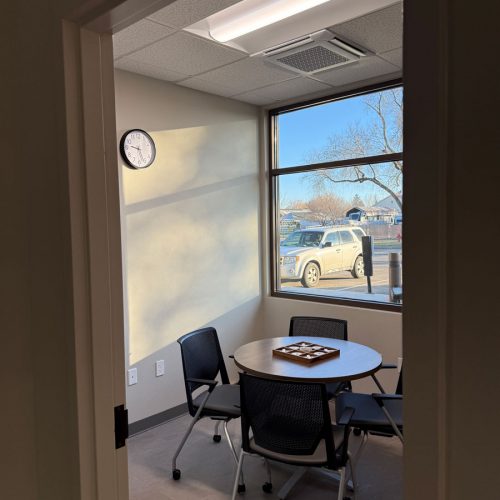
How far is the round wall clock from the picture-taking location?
3.37 meters

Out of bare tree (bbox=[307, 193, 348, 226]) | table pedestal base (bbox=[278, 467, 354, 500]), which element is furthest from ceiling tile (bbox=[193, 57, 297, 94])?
table pedestal base (bbox=[278, 467, 354, 500])

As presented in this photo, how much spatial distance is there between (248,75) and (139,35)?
3.45ft

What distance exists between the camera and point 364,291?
398cm

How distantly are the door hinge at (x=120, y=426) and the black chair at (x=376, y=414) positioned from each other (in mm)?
1506

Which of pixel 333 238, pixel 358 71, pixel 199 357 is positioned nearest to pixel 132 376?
pixel 199 357

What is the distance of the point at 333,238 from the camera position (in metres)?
4.17

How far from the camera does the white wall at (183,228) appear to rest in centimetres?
351

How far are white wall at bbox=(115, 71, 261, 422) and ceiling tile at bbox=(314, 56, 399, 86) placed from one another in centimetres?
101

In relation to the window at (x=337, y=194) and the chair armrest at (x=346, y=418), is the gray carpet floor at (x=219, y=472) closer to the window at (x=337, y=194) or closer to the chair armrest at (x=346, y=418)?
the chair armrest at (x=346, y=418)

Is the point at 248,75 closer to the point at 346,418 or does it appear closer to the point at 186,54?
the point at 186,54

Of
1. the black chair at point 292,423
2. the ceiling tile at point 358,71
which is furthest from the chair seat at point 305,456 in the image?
the ceiling tile at point 358,71
